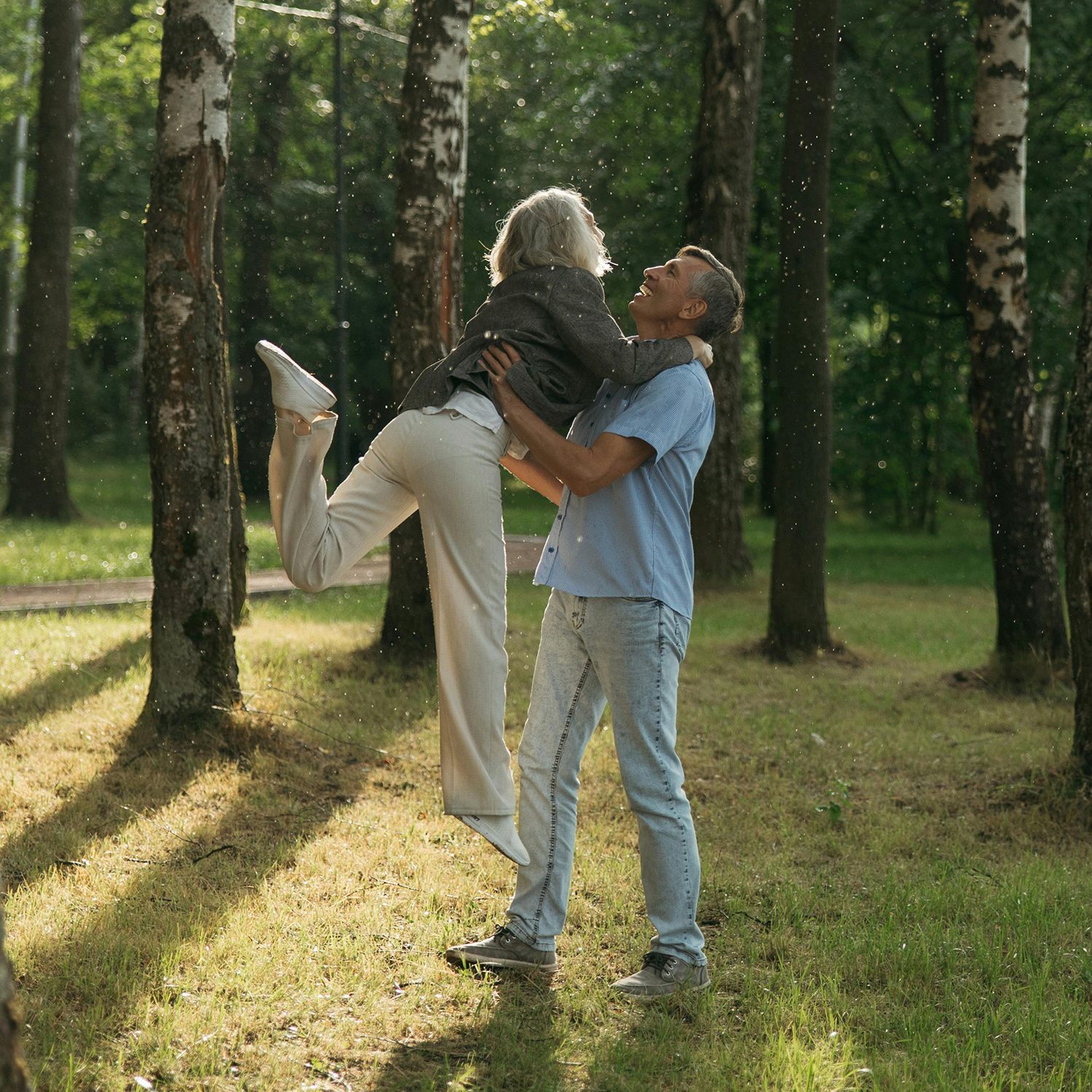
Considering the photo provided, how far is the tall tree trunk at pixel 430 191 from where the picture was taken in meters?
7.81

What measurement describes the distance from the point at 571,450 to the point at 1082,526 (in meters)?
3.07

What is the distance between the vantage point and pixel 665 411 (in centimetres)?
351

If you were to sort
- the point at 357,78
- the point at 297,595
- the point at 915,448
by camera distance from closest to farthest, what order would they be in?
the point at 297,595
the point at 915,448
the point at 357,78

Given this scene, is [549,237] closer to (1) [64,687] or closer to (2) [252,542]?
(1) [64,687]

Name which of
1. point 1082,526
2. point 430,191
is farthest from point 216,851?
point 430,191

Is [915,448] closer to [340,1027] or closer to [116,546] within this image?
[116,546]

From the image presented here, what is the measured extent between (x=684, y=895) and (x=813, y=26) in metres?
8.36

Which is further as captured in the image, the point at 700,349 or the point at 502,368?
the point at 700,349

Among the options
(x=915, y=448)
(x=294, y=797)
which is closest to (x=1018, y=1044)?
(x=294, y=797)

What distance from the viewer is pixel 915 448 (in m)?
21.5

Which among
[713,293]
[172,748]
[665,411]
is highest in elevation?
[713,293]

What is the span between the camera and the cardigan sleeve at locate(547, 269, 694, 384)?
348 cm

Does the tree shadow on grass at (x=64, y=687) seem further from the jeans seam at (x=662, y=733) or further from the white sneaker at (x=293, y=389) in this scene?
the jeans seam at (x=662, y=733)

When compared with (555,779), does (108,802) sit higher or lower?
lower
